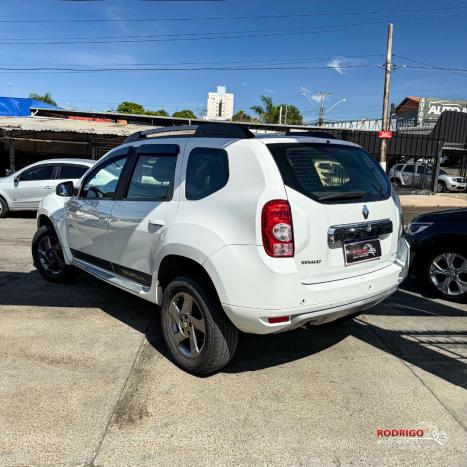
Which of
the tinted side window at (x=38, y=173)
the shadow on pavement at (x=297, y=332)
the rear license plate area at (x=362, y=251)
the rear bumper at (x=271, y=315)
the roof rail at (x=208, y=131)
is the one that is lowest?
the shadow on pavement at (x=297, y=332)

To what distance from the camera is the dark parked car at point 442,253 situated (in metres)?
5.32

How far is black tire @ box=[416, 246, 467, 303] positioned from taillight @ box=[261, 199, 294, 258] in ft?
10.7

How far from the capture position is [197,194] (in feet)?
11.3

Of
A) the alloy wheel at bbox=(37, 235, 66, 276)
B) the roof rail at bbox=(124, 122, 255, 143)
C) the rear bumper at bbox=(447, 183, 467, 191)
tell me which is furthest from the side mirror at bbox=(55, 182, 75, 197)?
the rear bumper at bbox=(447, 183, 467, 191)

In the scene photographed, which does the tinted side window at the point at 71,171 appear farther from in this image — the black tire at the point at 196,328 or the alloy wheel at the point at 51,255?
the black tire at the point at 196,328

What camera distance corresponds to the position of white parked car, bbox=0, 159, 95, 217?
12.3m

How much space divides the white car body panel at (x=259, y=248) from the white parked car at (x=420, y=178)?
80.6 feet

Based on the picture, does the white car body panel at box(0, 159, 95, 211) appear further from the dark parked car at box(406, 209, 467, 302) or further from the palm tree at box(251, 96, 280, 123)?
the palm tree at box(251, 96, 280, 123)

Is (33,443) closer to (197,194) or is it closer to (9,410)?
(9,410)

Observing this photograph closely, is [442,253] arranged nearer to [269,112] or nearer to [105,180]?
[105,180]

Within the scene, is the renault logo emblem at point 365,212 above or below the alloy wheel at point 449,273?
above

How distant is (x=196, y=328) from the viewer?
346 cm

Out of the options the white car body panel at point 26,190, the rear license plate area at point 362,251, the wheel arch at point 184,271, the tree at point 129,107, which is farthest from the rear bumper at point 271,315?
the tree at point 129,107

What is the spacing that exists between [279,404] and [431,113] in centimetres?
4845
